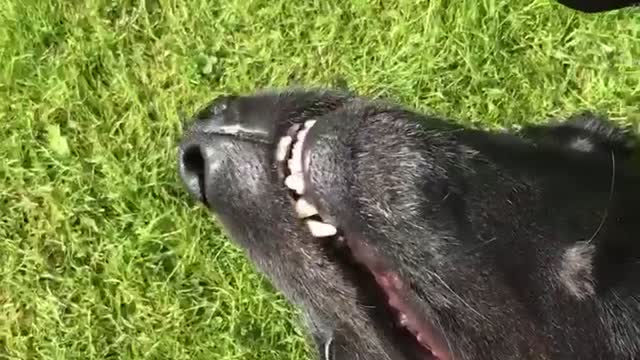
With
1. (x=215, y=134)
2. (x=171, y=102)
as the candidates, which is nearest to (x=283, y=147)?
(x=215, y=134)

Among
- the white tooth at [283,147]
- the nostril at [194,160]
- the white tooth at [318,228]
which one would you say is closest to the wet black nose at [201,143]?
the nostril at [194,160]

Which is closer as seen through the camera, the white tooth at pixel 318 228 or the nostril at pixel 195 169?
the white tooth at pixel 318 228

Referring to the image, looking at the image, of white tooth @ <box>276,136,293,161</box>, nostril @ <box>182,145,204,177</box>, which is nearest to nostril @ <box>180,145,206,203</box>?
nostril @ <box>182,145,204,177</box>

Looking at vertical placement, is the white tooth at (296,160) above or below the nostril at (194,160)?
above

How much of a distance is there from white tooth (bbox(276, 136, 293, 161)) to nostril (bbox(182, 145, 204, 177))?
0.58ft

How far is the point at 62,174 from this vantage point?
14.1ft

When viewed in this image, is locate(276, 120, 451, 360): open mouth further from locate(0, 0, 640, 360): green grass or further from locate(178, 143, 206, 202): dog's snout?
locate(0, 0, 640, 360): green grass

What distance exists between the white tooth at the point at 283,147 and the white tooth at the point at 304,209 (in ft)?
0.31

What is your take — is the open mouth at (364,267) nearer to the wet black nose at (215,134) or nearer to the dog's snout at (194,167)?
the wet black nose at (215,134)

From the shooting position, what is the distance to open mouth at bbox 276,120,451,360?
2328mm

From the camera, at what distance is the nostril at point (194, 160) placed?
247 centimetres

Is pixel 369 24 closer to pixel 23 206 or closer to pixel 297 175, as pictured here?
pixel 23 206

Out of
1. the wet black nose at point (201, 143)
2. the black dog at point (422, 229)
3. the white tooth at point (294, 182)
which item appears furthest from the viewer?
the wet black nose at point (201, 143)

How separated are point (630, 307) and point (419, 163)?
463 mm
